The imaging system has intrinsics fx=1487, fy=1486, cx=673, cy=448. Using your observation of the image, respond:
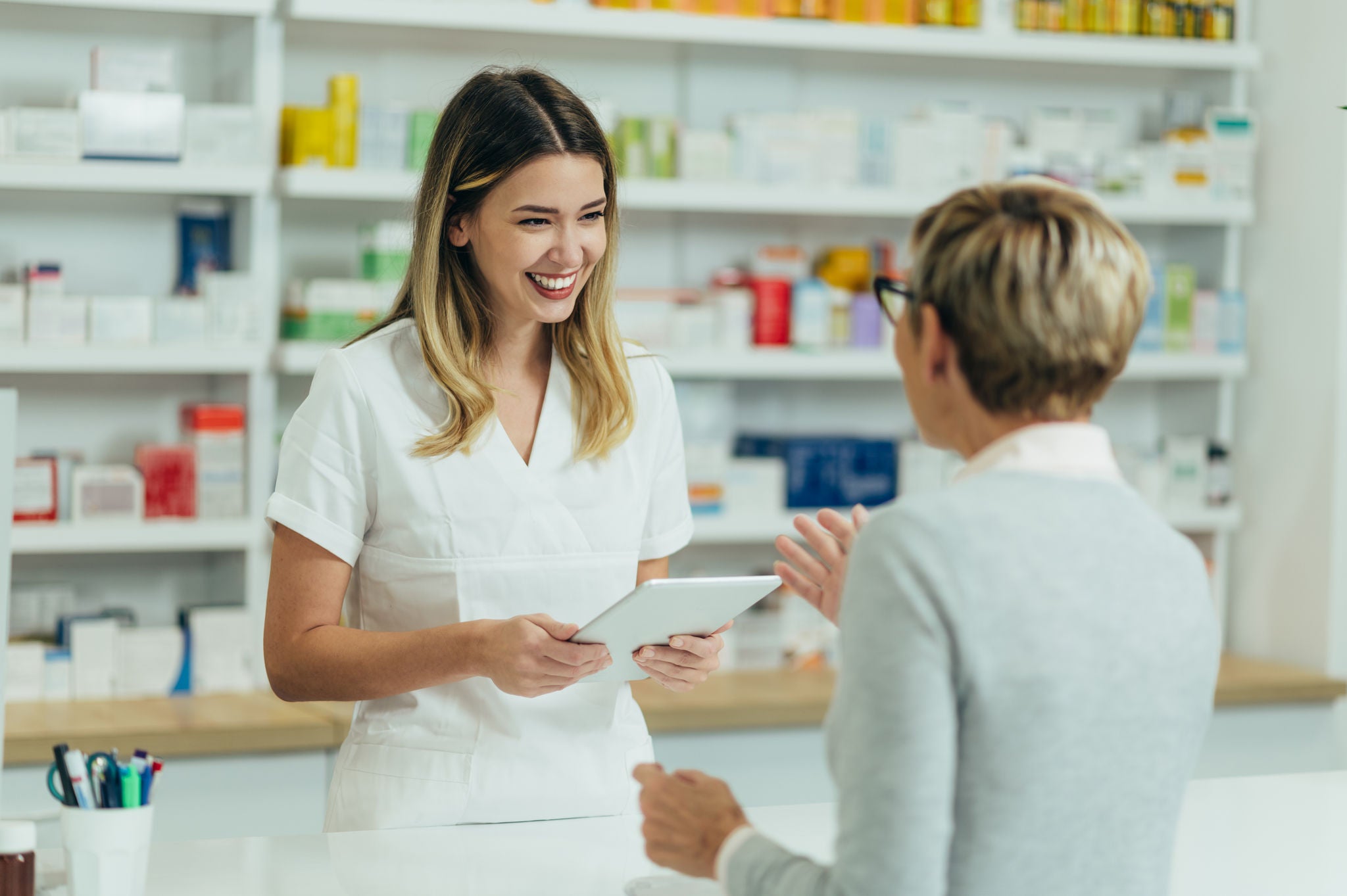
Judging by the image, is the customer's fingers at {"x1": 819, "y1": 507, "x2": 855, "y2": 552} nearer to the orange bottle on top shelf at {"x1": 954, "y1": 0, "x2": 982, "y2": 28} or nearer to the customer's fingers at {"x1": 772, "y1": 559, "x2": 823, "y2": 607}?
the customer's fingers at {"x1": 772, "y1": 559, "x2": 823, "y2": 607}

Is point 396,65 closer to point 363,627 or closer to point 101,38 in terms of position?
point 101,38

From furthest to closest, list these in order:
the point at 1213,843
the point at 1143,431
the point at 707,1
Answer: the point at 1143,431 < the point at 707,1 < the point at 1213,843

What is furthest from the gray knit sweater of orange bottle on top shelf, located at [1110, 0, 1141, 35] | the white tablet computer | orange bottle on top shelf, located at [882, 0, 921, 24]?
orange bottle on top shelf, located at [1110, 0, 1141, 35]

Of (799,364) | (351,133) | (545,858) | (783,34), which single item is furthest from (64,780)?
(783,34)

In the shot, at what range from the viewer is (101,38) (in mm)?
3445

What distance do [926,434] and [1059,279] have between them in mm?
156

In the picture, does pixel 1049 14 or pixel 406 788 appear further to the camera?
pixel 1049 14

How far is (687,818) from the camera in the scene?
1088mm

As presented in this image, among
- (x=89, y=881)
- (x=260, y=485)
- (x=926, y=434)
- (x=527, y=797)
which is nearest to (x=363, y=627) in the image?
(x=527, y=797)

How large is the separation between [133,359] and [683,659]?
2.06m

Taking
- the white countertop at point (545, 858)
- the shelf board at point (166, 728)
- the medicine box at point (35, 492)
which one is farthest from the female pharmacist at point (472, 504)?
the medicine box at point (35, 492)

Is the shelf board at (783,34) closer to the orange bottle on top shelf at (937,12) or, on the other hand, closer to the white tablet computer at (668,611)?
the orange bottle on top shelf at (937,12)

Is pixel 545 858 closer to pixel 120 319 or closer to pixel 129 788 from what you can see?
pixel 129 788

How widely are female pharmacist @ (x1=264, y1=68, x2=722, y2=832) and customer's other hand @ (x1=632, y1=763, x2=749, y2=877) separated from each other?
0.54 meters
